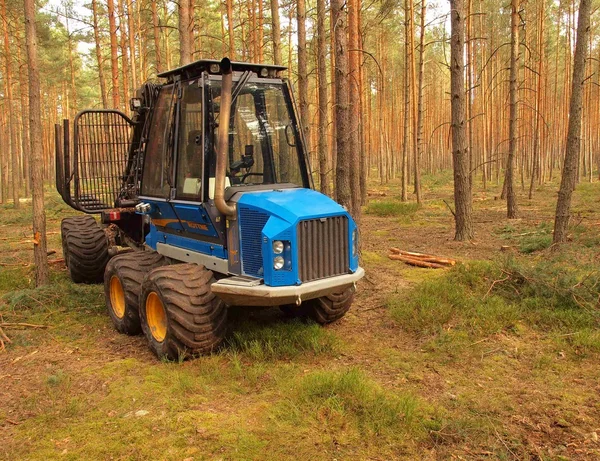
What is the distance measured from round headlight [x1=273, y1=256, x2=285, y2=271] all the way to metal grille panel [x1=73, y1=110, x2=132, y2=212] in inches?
133

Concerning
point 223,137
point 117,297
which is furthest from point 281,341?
point 117,297

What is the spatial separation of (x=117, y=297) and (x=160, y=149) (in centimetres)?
189

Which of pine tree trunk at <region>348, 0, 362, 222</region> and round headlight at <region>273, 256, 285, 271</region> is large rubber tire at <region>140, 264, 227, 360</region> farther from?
pine tree trunk at <region>348, 0, 362, 222</region>

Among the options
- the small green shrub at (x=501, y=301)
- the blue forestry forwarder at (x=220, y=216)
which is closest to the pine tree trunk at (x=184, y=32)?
the blue forestry forwarder at (x=220, y=216)

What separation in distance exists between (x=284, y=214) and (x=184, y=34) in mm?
8248

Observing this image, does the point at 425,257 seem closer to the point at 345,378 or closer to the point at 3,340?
the point at 345,378

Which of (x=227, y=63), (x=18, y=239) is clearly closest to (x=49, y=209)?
(x=18, y=239)

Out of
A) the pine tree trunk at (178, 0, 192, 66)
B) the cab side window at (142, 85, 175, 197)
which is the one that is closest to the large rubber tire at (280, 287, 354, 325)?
the cab side window at (142, 85, 175, 197)

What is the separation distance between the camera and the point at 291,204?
15.1 feet

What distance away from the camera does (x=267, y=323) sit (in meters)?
5.71

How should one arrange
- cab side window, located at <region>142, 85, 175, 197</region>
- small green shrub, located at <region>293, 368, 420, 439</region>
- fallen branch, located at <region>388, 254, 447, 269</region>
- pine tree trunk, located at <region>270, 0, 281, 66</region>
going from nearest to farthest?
small green shrub, located at <region>293, 368, 420, 439</region> → cab side window, located at <region>142, 85, 175, 197</region> → fallen branch, located at <region>388, 254, 447, 269</region> → pine tree trunk, located at <region>270, 0, 281, 66</region>

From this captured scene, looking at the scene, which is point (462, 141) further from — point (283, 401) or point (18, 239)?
point (18, 239)

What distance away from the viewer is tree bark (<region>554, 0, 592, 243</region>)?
8297mm

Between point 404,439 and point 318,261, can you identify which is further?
point 318,261
